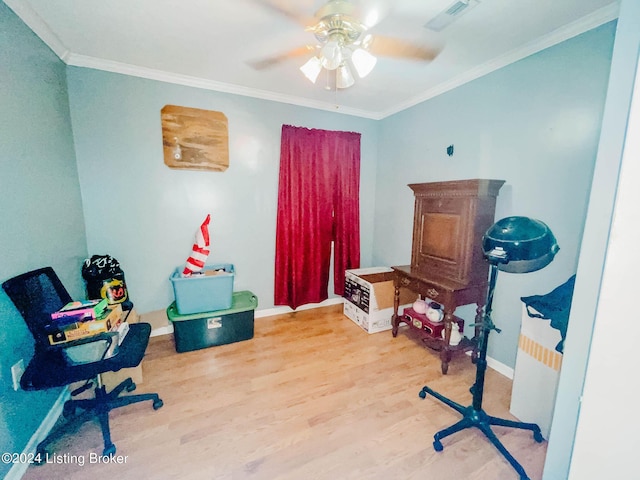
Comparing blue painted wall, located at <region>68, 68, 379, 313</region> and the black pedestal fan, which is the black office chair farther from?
the black pedestal fan

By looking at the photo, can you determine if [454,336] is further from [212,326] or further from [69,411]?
[69,411]

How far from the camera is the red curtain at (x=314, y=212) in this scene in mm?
2902

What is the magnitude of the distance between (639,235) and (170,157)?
114 inches

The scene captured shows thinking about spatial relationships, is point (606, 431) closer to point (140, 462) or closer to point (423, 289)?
point (423, 289)

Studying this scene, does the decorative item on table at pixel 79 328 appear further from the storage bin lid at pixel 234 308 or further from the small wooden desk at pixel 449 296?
the small wooden desk at pixel 449 296

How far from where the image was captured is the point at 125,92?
227 cm

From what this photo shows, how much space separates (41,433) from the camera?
1.48 meters

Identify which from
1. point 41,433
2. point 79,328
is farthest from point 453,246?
point 41,433

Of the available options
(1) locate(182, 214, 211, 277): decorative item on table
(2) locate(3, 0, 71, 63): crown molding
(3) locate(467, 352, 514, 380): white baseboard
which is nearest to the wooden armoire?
(3) locate(467, 352, 514, 380): white baseboard

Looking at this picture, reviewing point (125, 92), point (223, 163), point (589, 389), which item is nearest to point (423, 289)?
point (589, 389)

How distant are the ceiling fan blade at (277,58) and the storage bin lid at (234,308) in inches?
82.1

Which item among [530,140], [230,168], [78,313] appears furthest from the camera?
[230,168]

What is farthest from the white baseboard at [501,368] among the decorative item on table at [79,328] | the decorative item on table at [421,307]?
the decorative item on table at [79,328]

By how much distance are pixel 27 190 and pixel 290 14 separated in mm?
1835
